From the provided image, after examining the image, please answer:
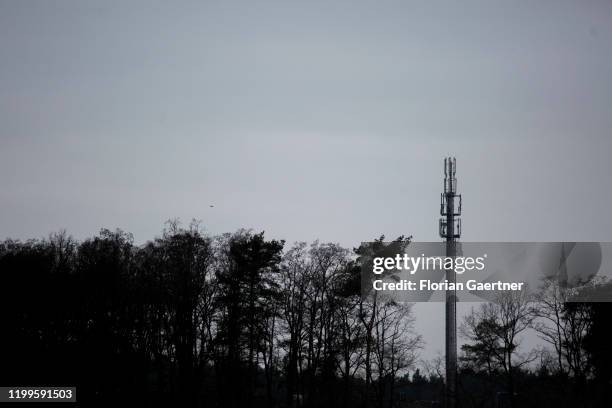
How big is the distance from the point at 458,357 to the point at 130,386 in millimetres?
20990

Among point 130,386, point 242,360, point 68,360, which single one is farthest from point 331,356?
point 68,360

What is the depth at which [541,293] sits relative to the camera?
138ft

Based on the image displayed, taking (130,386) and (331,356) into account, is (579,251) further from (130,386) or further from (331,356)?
(130,386)

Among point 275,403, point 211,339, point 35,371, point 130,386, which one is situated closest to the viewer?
point 35,371

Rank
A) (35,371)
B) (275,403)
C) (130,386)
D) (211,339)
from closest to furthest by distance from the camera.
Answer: (35,371) → (130,386) → (211,339) → (275,403)

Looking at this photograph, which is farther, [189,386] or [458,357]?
[458,357]

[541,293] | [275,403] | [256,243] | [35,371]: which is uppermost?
[256,243]

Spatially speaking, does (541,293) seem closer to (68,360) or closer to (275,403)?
(275,403)

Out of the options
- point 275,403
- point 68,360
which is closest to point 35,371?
point 68,360

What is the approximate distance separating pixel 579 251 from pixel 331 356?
1650cm

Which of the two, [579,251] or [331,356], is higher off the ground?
[579,251]

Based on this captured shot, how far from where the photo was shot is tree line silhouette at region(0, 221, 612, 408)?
1554 inches

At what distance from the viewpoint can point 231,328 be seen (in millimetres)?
42406

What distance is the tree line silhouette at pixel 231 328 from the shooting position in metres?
39.5
